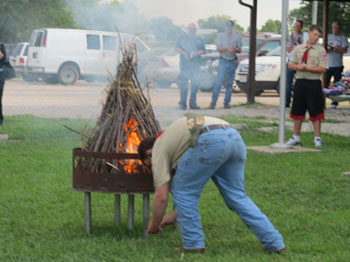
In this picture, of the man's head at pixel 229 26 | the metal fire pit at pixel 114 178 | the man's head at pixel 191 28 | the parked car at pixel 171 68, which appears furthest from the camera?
the man's head at pixel 229 26

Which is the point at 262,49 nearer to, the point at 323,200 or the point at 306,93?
the point at 306,93

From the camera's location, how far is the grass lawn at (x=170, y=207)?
5.55m

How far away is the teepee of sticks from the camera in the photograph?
19.6 ft

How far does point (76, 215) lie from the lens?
682cm

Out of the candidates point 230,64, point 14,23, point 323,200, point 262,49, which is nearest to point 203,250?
point 323,200

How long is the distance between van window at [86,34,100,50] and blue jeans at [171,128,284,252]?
2.85 m

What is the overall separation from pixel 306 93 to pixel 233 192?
19.2ft

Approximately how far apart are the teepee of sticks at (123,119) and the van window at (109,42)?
146cm

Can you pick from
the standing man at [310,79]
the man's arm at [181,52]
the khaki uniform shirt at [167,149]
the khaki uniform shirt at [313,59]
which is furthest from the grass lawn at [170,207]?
the man's arm at [181,52]

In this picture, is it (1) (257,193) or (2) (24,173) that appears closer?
(1) (257,193)

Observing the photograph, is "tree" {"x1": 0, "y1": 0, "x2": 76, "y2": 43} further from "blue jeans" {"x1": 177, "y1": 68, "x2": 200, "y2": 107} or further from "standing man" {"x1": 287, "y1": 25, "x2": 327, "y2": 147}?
"blue jeans" {"x1": 177, "y1": 68, "x2": 200, "y2": 107}

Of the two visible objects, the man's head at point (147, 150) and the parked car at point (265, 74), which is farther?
the parked car at point (265, 74)

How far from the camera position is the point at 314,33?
1083 cm

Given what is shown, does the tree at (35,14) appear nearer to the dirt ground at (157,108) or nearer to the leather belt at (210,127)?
the dirt ground at (157,108)
